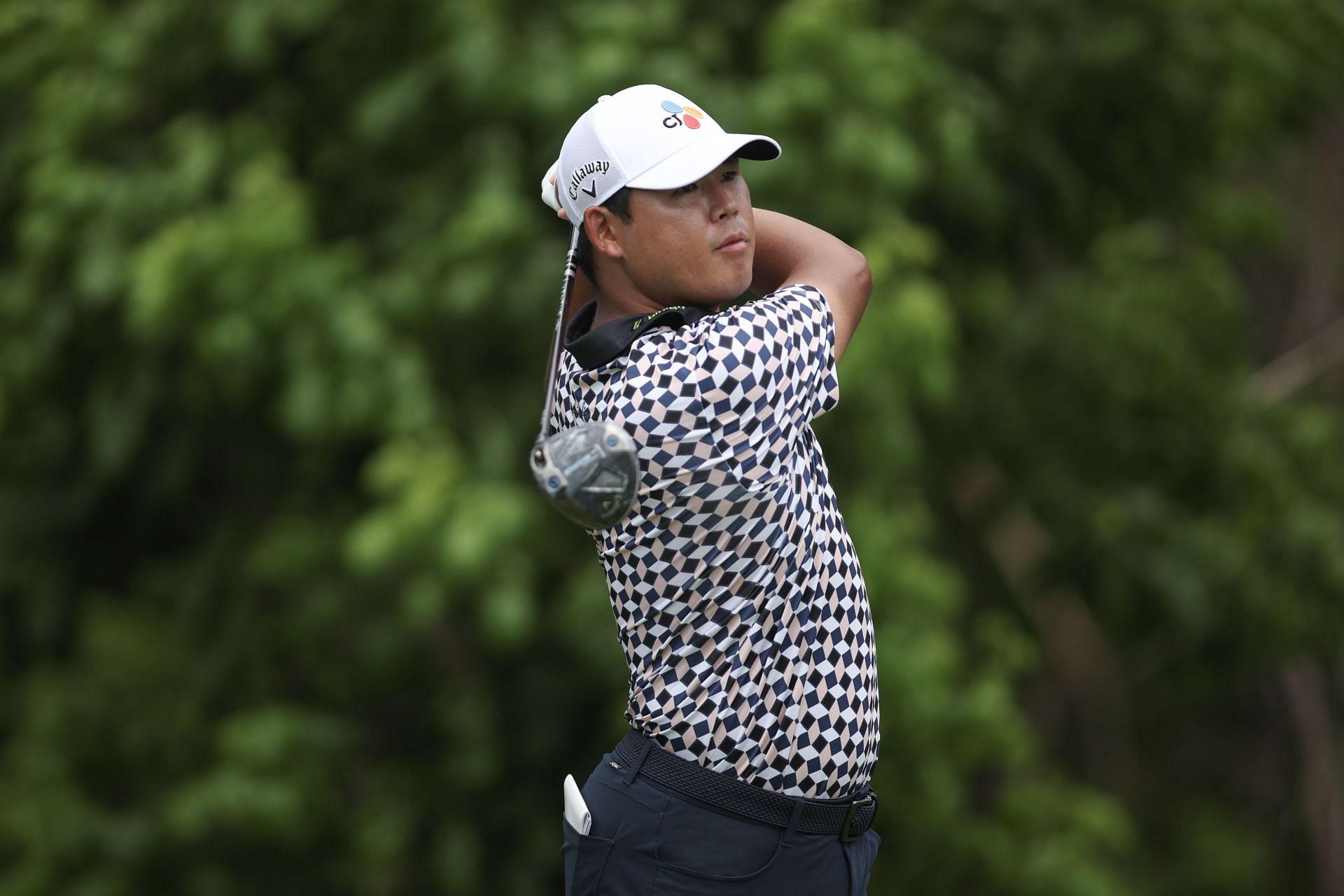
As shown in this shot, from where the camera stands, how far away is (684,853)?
221cm

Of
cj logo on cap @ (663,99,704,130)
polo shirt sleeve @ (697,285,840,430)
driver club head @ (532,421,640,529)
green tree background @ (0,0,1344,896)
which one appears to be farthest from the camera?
green tree background @ (0,0,1344,896)

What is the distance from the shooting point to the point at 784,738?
220 cm

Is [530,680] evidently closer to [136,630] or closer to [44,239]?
[136,630]

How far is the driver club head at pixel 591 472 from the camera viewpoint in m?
1.96

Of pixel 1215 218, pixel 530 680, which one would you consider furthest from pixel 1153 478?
pixel 530 680

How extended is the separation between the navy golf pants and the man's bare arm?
2.14 feet

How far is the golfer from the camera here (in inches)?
83.0

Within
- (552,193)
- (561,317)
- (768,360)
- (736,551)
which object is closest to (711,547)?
(736,551)

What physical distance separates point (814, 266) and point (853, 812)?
0.76 meters

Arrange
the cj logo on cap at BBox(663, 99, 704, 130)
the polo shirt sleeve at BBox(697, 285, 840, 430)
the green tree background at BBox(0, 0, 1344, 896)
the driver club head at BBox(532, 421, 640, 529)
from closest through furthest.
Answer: the driver club head at BBox(532, 421, 640, 529)
the polo shirt sleeve at BBox(697, 285, 840, 430)
the cj logo on cap at BBox(663, 99, 704, 130)
the green tree background at BBox(0, 0, 1344, 896)

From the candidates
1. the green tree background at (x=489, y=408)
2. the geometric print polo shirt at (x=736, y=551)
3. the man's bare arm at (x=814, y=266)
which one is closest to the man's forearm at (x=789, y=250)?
the man's bare arm at (x=814, y=266)

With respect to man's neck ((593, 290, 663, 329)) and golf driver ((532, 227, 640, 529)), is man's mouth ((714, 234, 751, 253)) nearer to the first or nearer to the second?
man's neck ((593, 290, 663, 329))

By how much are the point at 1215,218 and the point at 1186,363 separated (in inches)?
45.3

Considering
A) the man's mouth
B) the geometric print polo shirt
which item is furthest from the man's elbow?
the man's mouth
